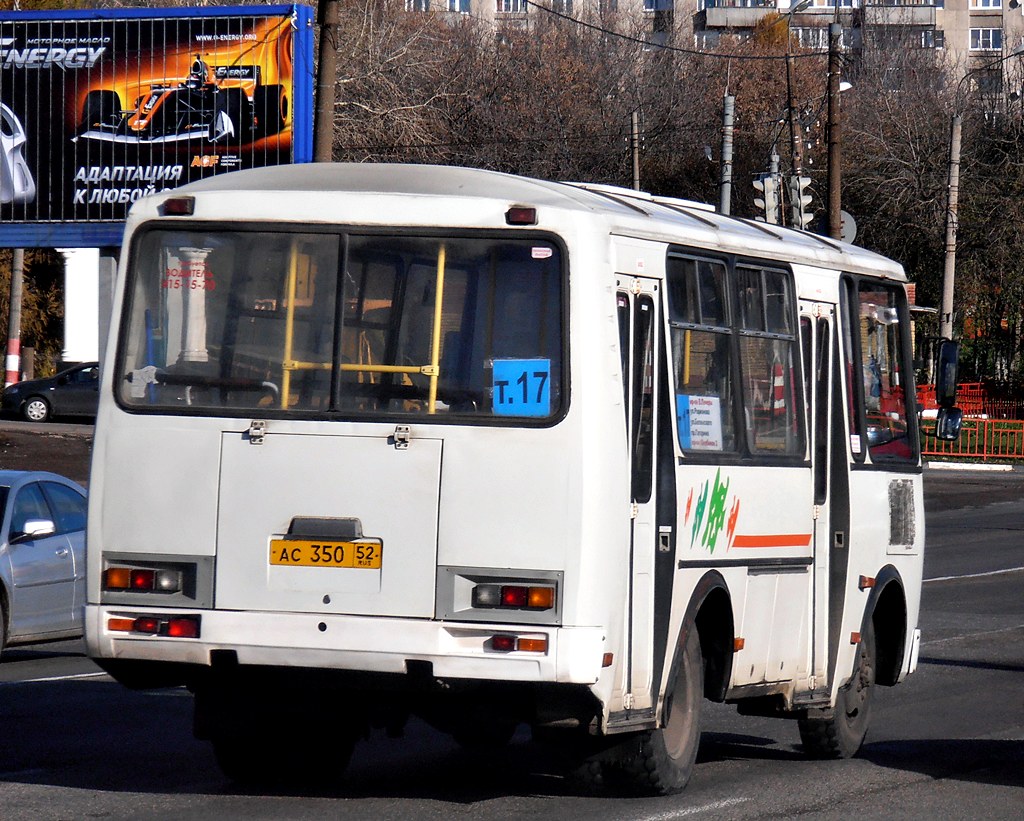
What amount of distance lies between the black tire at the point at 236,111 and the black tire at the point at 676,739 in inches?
995

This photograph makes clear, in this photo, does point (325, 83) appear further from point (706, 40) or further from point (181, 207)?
point (706, 40)

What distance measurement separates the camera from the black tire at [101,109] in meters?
32.7

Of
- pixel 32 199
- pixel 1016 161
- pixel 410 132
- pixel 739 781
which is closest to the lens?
pixel 739 781

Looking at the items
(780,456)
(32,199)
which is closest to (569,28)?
(32,199)

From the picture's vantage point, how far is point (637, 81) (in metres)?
68.0

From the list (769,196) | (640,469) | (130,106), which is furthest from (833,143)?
(640,469)

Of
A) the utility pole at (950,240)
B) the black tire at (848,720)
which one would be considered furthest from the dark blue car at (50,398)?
the black tire at (848,720)

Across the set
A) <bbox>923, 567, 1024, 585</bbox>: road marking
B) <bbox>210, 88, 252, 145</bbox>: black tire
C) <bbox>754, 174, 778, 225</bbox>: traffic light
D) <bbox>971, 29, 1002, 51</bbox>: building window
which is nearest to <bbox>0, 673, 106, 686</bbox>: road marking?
Result: <bbox>923, 567, 1024, 585</bbox>: road marking

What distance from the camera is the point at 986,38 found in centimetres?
10912

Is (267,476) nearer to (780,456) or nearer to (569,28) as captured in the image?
(780,456)

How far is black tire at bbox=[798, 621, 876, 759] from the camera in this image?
9094mm

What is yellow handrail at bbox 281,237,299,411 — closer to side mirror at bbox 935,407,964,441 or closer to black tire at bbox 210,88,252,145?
side mirror at bbox 935,407,964,441

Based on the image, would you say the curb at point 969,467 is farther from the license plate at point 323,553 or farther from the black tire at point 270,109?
the license plate at point 323,553

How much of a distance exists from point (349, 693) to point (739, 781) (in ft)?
7.11
